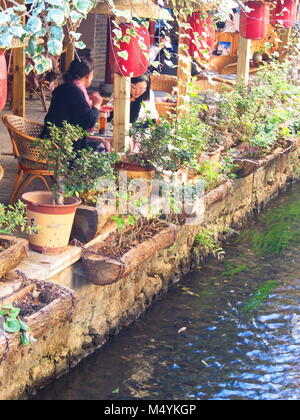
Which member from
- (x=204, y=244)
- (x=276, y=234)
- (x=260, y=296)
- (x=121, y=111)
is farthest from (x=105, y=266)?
(x=276, y=234)

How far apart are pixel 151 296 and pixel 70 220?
171 centimetres

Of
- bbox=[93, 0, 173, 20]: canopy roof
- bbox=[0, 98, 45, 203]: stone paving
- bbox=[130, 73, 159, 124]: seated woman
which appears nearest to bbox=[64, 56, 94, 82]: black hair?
bbox=[93, 0, 173, 20]: canopy roof

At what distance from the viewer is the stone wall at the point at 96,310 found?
586 centimetres

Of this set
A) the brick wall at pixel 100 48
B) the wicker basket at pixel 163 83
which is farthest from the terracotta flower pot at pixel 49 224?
the brick wall at pixel 100 48

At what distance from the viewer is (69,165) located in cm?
686

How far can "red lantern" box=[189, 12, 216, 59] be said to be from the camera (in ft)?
27.7

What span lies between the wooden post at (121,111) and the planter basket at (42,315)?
91.3 inches

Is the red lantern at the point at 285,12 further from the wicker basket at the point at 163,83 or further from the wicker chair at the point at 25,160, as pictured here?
the wicker chair at the point at 25,160

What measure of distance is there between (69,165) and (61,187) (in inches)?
12.9

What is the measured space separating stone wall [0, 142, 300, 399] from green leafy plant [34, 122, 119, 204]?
0.65 m

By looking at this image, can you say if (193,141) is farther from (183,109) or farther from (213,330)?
(213,330)

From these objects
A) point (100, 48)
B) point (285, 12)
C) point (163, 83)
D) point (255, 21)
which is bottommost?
point (163, 83)

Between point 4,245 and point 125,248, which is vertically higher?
point 4,245

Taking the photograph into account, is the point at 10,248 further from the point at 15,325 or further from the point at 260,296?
the point at 260,296
